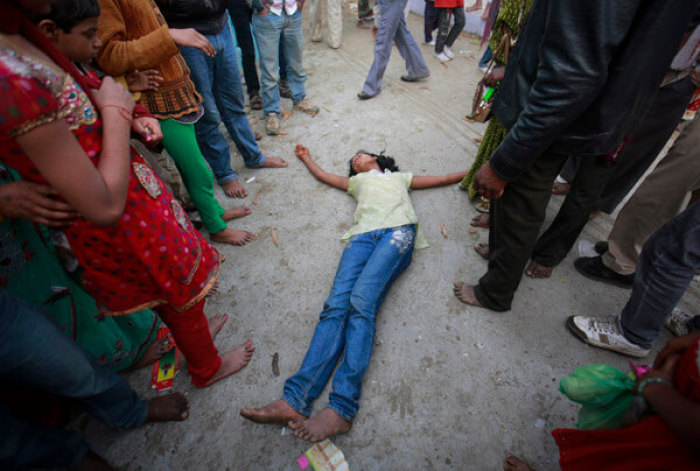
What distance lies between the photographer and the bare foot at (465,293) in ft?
8.14

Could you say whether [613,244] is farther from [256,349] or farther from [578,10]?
[256,349]

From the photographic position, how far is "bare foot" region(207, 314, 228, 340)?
93.6 inches

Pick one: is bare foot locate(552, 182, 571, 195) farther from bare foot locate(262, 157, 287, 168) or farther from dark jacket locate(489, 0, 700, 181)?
bare foot locate(262, 157, 287, 168)

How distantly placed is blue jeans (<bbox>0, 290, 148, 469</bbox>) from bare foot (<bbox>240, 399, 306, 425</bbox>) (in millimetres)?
749

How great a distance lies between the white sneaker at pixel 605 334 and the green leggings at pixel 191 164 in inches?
116

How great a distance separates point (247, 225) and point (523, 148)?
2.53 m

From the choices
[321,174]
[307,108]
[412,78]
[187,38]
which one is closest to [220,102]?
[187,38]

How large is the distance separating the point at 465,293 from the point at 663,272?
1.14m

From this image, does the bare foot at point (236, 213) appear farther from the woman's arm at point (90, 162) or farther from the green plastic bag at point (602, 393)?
the green plastic bag at point (602, 393)

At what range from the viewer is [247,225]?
3264 millimetres

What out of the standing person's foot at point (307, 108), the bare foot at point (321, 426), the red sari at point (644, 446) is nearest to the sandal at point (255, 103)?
the standing person's foot at point (307, 108)

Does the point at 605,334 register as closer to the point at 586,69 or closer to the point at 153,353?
the point at 586,69

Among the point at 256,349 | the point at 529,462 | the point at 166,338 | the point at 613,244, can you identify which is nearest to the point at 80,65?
the point at 166,338

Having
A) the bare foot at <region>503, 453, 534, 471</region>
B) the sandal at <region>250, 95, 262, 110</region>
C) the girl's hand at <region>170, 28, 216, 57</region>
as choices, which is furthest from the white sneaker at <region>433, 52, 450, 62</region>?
the bare foot at <region>503, 453, 534, 471</region>
